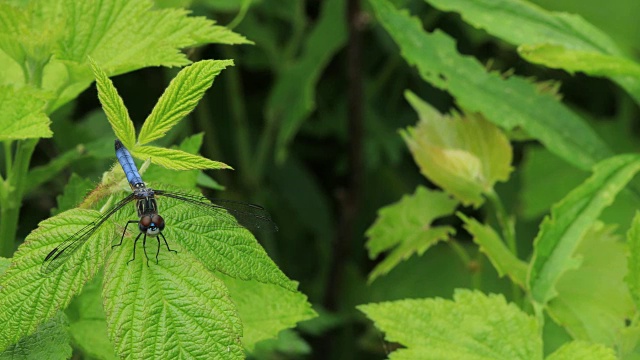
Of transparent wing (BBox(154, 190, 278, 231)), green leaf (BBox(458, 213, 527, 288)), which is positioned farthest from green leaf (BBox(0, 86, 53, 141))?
green leaf (BBox(458, 213, 527, 288))

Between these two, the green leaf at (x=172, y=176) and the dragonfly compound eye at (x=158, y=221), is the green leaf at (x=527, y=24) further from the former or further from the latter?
the dragonfly compound eye at (x=158, y=221)

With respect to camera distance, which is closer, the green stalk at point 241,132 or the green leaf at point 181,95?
the green leaf at point 181,95

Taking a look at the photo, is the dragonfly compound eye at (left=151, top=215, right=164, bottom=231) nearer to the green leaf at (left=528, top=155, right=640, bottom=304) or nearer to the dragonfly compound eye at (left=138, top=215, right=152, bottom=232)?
the dragonfly compound eye at (left=138, top=215, right=152, bottom=232)

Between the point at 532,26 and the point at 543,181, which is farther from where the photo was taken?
the point at 543,181

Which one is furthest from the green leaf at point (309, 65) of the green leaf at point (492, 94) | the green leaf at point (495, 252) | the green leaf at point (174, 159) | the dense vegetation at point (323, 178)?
the green leaf at point (174, 159)

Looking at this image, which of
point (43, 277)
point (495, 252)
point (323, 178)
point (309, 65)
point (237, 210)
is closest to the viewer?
point (43, 277)

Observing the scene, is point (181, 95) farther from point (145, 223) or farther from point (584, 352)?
point (584, 352)

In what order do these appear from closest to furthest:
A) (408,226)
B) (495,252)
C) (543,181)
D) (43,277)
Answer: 1. (43,277)
2. (495,252)
3. (408,226)
4. (543,181)

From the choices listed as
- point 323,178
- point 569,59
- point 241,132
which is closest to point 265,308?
point 569,59
